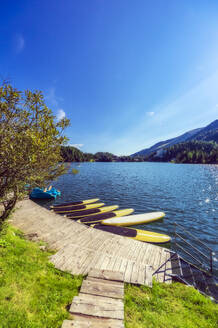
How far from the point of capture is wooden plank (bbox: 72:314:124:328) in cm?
360

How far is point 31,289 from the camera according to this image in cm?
467

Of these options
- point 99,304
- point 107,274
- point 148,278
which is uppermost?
point 99,304

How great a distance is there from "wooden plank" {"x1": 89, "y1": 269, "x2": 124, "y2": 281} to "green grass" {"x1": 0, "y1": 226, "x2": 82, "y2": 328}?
2.07 feet

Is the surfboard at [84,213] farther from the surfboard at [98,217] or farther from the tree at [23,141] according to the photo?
the tree at [23,141]

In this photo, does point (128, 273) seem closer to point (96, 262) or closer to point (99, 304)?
point (96, 262)

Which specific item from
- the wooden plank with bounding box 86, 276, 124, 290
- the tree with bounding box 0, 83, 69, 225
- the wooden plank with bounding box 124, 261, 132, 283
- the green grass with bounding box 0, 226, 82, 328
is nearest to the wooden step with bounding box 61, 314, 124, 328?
the green grass with bounding box 0, 226, 82, 328

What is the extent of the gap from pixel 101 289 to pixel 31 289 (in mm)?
2384

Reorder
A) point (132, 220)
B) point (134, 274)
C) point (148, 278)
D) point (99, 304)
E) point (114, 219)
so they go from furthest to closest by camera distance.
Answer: point (132, 220)
point (114, 219)
point (134, 274)
point (148, 278)
point (99, 304)

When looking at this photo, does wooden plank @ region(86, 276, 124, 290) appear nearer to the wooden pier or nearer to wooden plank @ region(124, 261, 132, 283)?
the wooden pier

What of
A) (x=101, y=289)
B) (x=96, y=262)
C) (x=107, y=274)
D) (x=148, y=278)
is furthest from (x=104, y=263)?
(x=148, y=278)

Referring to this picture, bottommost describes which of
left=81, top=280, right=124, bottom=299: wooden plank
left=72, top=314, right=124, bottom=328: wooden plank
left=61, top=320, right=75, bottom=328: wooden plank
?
left=81, top=280, right=124, bottom=299: wooden plank

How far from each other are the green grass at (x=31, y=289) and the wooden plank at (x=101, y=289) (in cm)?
44

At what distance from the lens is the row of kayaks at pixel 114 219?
39.5 feet

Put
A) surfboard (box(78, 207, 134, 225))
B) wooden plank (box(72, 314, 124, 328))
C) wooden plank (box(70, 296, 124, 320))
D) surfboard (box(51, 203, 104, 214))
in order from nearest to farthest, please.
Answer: wooden plank (box(72, 314, 124, 328)) → wooden plank (box(70, 296, 124, 320)) → surfboard (box(78, 207, 134, 225)) → surfboard (box(51, 203, 104, 214))
